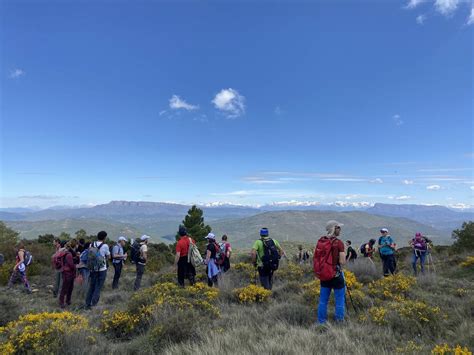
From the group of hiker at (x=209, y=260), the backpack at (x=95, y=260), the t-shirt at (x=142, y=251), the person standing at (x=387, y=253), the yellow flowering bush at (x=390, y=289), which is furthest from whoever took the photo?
the person standing at (x=387, y=253)

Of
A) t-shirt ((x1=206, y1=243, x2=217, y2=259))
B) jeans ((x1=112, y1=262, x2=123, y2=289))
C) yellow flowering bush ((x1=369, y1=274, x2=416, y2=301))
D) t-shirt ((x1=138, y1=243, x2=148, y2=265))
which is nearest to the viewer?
yellow flowering bush ((x1=369, y1=274, x2=416, y2=301))

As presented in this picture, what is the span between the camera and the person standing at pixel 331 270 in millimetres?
5457

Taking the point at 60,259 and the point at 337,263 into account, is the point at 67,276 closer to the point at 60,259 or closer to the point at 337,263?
the point at 60,259

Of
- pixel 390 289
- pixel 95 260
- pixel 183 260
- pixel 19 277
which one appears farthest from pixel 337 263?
pixel 19 277

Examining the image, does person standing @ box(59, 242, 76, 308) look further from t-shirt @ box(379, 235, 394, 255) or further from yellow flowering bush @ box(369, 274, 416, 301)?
t-shirt @ box(379, 235, 394, 255)

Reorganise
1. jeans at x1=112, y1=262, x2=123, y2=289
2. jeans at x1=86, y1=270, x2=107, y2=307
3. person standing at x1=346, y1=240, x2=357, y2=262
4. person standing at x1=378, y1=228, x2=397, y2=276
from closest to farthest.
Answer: jeans at x1=86, y1=270, x2=107, y2=307, person standing at x1=378, y1=228, x2=397, y2=276, jeans at x1=112, y1=262, x2=123, y2=289, person standing at x1=346, y1=240, x2=357, y2=262

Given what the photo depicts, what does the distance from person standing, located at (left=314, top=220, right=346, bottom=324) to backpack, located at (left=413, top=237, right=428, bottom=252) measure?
8.58 meters

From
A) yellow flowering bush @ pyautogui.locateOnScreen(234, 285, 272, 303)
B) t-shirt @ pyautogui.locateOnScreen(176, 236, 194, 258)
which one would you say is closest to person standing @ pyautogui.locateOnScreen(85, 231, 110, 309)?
t-shirt @ pyautogui.locateOnScreen(176, 236, 194, 258)

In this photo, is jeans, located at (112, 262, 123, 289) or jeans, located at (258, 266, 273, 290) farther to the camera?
jeans, located at (112, 262, 123, 289)

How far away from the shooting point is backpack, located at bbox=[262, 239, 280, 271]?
8375 mm

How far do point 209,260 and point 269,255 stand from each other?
2.22 m

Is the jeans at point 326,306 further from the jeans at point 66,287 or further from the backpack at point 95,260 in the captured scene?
the jeans at point 66,287

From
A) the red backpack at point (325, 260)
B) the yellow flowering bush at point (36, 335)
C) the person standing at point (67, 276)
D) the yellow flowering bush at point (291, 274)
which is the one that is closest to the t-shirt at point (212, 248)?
the yellow flowering bush at point (291, 274)

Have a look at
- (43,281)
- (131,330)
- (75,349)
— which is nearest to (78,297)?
(43,281)
